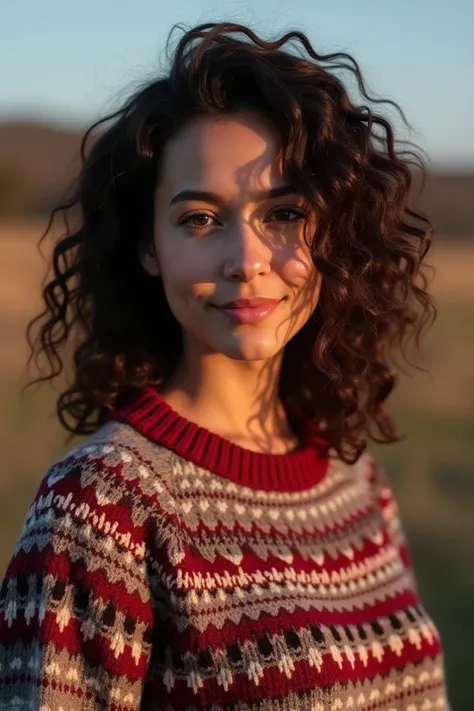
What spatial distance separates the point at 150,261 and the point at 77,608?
721mm

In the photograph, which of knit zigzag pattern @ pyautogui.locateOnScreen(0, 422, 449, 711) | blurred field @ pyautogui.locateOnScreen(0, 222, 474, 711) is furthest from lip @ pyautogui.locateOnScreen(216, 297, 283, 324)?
blurred field @ pyautogui.locateOnScreen(0, 222, 474, 711)

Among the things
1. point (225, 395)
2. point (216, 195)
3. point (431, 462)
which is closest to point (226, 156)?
point (216, 195)

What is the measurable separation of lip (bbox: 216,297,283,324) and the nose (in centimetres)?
5

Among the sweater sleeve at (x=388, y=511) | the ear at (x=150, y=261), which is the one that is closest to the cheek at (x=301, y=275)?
the ear at (x=150, y=261)

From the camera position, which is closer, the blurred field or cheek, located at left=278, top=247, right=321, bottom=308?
cheek, located at left=278, top=247, right=321, bottom=308

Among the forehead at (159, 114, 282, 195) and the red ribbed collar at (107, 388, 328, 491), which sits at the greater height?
the forehead at (159, 114, 282, 195)

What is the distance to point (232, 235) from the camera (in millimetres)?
1922

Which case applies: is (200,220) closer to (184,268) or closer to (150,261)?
(184,268)

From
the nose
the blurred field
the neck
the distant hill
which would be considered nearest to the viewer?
the nose

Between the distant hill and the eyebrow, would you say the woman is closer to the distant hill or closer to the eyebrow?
the eyebrow

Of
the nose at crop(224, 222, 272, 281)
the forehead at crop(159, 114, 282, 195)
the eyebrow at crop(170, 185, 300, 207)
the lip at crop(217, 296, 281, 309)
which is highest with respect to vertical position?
the forehead at crop(159, 114, 282, 195)

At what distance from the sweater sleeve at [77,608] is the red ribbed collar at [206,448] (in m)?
0.23

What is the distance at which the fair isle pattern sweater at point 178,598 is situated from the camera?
1703 millimetres

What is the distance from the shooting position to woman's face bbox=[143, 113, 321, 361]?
6.27 feet
